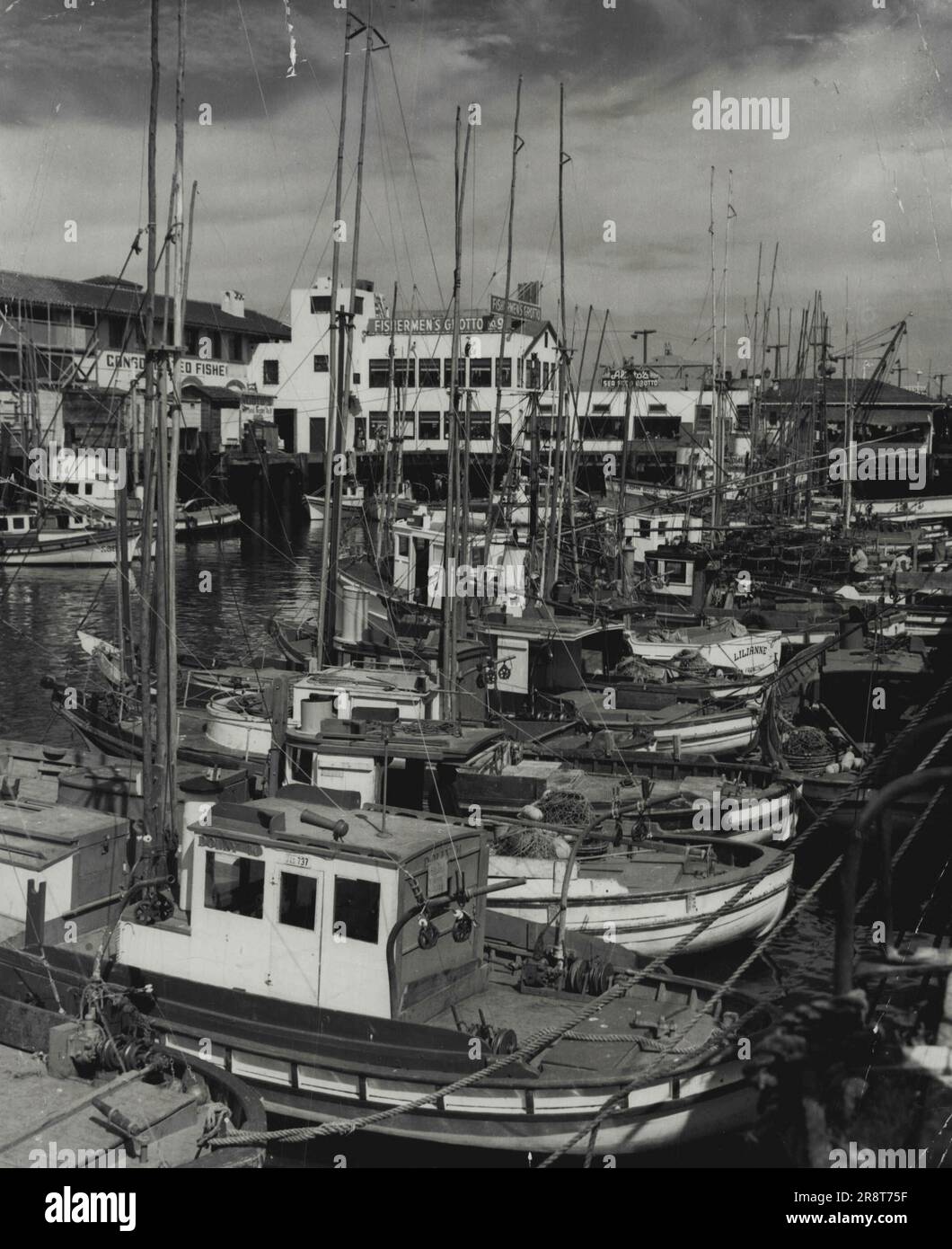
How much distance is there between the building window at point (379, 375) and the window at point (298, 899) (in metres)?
74.7

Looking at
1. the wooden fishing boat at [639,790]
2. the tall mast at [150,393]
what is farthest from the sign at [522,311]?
the tall mast at [150,393]

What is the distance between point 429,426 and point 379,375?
20.2 feet

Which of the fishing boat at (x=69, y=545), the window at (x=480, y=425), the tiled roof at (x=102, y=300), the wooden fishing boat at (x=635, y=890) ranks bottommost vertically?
the wooden fishing boat at (x=635, y=890)

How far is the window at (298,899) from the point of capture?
1253 centimetres

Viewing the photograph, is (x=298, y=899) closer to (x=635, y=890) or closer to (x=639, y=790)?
(x=635, y=890)

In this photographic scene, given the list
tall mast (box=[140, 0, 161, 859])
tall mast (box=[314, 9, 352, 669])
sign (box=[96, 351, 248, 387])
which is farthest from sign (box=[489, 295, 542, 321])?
tall mast (box=[140, 0, 161, 859])

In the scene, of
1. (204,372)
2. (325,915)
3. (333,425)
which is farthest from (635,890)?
(204,372)

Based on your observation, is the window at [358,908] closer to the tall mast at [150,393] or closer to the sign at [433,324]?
the tall mast at [150,393]

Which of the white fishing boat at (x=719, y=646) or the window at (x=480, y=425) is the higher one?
the window at (x=480, y=425)

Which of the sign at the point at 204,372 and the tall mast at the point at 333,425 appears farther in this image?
the sign at the point at 204,372

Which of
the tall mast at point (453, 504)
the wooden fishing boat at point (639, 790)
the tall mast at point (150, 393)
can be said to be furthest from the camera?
the tall mast at point (453, 504)

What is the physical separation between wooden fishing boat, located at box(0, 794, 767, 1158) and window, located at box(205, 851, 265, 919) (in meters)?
0.02

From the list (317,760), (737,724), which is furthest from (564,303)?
(317,760)

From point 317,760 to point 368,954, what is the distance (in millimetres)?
6001
